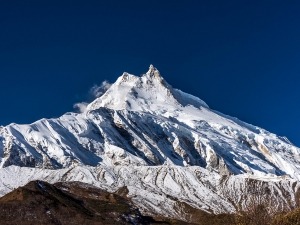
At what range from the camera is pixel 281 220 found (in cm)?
10044

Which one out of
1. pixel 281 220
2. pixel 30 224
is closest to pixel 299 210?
pixel 281 220

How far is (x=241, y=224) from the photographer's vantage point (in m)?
103

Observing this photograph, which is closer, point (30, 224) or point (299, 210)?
point (299, 210)

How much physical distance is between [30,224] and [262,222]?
11098 cm

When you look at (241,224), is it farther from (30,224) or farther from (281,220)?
(30,224)

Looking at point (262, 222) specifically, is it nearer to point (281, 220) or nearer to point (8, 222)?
point (281, 220)

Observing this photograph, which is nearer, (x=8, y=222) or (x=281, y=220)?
(x=281, y=220)

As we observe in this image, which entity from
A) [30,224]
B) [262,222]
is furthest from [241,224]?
[30,224]

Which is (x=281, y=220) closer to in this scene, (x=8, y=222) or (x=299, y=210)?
(x=299, y=210)

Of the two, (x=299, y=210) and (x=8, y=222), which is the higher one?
(x=8, y=222)

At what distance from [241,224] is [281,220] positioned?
664 cm

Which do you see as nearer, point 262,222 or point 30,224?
point 262,222

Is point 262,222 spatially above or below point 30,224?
below

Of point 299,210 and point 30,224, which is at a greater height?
point 30,224
